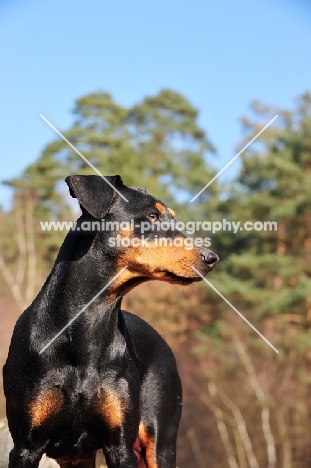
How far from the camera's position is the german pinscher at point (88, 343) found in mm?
4828

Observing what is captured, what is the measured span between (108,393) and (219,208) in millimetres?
29507

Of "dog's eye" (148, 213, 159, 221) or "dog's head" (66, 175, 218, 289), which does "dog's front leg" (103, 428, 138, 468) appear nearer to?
"dog's head" (66, 175, 218, 289)

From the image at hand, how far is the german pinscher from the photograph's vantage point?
4828mm

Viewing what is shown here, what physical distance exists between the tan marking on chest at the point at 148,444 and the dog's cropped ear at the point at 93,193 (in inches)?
68.5

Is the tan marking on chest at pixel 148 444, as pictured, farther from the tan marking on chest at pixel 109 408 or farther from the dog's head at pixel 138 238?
the dog's head at pixel 138 238

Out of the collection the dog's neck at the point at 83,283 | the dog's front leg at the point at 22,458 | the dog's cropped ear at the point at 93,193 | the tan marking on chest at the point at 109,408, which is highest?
the dog's cropped ear at the point at 93,193

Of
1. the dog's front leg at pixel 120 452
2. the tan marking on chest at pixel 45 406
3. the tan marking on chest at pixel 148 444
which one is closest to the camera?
the tan marking on chest at pixel 45 406

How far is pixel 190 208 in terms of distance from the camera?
1447 inches

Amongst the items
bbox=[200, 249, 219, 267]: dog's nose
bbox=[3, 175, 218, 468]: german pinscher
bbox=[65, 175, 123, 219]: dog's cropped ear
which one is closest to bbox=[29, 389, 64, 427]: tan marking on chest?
bbox=[3, 175, 218, 468]: german pinscher

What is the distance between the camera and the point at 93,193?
5000mm

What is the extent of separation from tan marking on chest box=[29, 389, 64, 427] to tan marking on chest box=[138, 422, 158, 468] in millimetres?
931

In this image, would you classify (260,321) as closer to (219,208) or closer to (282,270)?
(282,270)

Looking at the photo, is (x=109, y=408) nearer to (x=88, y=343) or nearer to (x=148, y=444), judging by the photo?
(x=88, y=343)

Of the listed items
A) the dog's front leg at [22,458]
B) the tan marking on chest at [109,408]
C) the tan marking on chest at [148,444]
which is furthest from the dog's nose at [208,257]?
the dog's front leg at [22,458]
